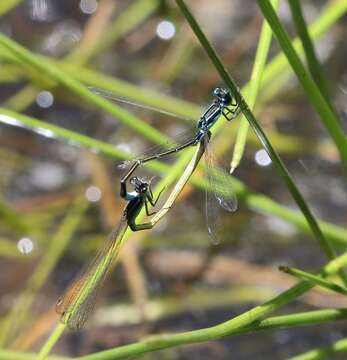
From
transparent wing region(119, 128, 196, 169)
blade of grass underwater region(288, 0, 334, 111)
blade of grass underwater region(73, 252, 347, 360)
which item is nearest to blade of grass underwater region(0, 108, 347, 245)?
transparent wing region(119, 128, 196, 169)

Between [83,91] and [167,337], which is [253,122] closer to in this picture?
[167,337]

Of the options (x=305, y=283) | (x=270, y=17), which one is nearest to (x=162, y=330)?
(x=305, y=283)

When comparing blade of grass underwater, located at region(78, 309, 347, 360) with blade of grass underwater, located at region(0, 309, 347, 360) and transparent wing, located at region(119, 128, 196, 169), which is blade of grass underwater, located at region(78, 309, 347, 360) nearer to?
blade of grass underwater, located at region(0, 309, 347, 360)

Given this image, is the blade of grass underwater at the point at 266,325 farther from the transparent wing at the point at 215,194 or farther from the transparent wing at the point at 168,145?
the transparent wing at the point at 168,145

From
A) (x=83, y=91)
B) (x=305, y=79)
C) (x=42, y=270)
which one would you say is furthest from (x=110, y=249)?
(x=42, y=270)

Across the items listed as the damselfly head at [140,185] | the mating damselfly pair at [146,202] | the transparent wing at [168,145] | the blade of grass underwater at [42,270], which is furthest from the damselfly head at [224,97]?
the blade of grass underwater at [42,270]

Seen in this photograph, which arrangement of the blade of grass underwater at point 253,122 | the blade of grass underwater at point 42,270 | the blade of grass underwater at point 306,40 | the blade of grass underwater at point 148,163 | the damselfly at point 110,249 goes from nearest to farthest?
the blade of grass underwater at point 253,122
the blade of grass underwater at point 306,40
the damselfly at point 110,249
the blade of grass underwater at point 148,163
the blade of grass underwater at point 42,270
